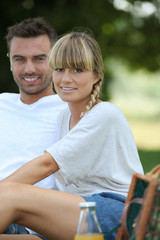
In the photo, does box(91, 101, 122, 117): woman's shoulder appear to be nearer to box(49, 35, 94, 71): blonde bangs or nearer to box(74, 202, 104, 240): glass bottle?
box(49, 35, 94, 71): blonde bangs

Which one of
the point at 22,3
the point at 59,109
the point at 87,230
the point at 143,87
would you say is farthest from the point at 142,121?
the point at 87,230

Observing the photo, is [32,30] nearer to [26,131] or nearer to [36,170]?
[26,131]

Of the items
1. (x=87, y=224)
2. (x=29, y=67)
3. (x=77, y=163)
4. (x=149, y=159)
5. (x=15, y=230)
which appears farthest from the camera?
(x=149, y=159)

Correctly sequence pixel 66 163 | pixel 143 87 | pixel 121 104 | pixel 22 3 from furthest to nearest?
pixel 143 87 < pixel 121 104 < pixel 22 3 < pixel 66 163

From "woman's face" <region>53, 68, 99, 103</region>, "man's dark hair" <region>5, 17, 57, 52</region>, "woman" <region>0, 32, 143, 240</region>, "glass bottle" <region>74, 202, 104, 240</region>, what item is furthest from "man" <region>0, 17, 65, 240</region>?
"glass bottle" <region>74, 202, 104, 240</region>

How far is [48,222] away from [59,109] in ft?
3.95

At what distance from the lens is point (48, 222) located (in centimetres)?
229

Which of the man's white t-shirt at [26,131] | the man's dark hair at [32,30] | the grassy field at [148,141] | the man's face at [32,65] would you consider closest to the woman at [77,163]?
the man's white t-shirt at [26,131]

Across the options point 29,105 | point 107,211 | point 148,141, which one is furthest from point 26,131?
point 148,141

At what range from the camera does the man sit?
3.15 metres

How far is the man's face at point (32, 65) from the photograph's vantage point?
356 centimetres

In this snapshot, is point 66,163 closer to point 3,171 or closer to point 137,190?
point 137,190

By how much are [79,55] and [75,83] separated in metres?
0.17

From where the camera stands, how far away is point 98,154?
8.43 feet
